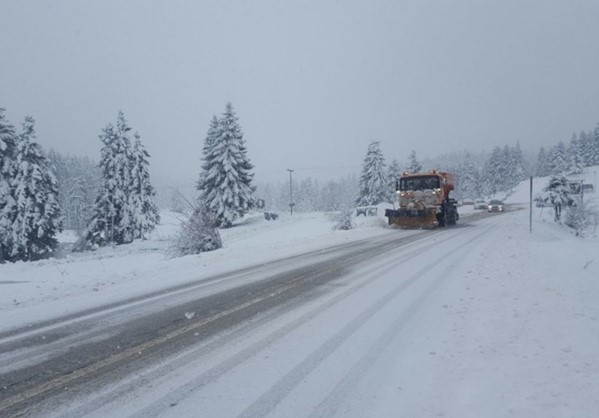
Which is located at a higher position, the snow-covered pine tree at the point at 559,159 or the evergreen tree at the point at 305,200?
the snow-covered pine tree at the point at 559,159

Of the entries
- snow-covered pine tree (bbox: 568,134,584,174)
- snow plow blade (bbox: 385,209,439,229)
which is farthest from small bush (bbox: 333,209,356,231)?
snow-covered pine tree (bbox: 568,134,584,174)

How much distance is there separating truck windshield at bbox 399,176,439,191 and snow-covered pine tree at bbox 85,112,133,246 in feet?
95.5

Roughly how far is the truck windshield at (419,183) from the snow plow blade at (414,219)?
1632mm

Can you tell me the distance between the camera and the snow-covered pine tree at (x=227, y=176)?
1684 inches

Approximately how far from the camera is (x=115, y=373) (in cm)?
448

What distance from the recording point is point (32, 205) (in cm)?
3416

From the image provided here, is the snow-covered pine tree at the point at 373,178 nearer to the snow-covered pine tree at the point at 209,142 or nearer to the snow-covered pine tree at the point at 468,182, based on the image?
the snow-covered pine tree at the point at 209,142

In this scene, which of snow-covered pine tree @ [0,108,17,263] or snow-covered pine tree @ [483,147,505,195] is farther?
snow-covered pine tree @ [483,147,505,195]

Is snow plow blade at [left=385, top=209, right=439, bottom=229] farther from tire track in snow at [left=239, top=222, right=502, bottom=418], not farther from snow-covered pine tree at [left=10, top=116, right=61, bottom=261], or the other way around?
snow-covered pine tree at [left=10, top=116, right=61, bottom=261]

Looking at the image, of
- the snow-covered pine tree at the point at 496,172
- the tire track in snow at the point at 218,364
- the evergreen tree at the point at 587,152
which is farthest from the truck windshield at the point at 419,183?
the evergreen tree at the point at 587,152

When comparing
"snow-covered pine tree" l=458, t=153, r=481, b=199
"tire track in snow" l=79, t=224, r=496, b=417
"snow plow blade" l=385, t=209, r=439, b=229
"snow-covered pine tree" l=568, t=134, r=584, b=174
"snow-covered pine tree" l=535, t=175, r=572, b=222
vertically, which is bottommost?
"tire track in snow" l=79, t=224, r=496, b=417

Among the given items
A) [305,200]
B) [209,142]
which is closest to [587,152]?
[305,200]

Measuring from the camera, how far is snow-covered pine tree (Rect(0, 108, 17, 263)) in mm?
32938

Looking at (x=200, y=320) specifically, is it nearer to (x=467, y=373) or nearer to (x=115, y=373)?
(x=115, y=373)
